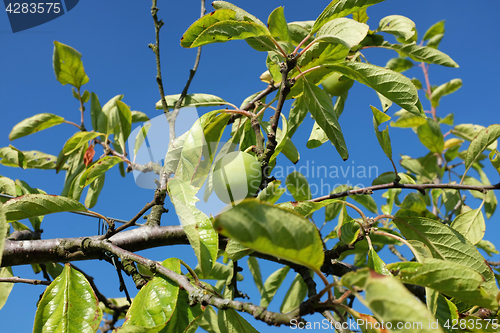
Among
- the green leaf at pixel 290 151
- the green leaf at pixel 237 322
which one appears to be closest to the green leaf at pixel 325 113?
the green leaf at pixel 290 151

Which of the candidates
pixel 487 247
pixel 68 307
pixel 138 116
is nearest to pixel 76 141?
pixel 138 116

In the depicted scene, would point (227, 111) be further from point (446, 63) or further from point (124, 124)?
point (446, 63)

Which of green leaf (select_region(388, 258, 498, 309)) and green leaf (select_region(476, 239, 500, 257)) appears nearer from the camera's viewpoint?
green leaf (select_region(388, 258, 498, 309))

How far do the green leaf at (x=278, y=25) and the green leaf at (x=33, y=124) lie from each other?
1.70 meters

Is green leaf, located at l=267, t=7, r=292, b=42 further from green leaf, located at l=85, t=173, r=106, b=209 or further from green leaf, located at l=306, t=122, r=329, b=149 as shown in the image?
green leaf, located at l=85, t=173, r=106, b=209

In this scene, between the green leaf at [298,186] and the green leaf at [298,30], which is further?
the green leaf at [298,186]

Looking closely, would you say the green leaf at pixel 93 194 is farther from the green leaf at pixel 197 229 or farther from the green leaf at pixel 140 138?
the green leaf at pixel 197 229

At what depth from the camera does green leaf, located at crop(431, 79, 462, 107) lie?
3083 mm

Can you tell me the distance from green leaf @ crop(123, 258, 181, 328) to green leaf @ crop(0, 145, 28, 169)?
165 cm

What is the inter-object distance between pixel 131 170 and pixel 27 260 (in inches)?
34.9

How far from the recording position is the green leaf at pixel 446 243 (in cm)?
99

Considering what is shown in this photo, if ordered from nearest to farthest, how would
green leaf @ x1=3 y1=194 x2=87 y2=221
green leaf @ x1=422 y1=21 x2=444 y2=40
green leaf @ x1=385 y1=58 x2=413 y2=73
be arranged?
1. green leaf @ x1=3 y1=194 x2=87 y2=221
2. green leaf @ x1=385 y1=58 x2=413 y2=73
3. green leaf @ x1=422 y1=21 x2=444 y2=40

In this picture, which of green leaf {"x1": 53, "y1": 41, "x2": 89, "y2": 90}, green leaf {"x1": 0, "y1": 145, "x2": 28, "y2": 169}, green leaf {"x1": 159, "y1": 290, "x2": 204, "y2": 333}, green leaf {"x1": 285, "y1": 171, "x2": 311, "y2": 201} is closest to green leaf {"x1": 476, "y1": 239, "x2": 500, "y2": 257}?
green leaf {"x1": 285, "y1": 171, "x2": 311, "y2": 201}

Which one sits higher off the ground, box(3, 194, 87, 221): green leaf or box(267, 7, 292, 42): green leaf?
box(267, 7, 292, 42): green leaf
